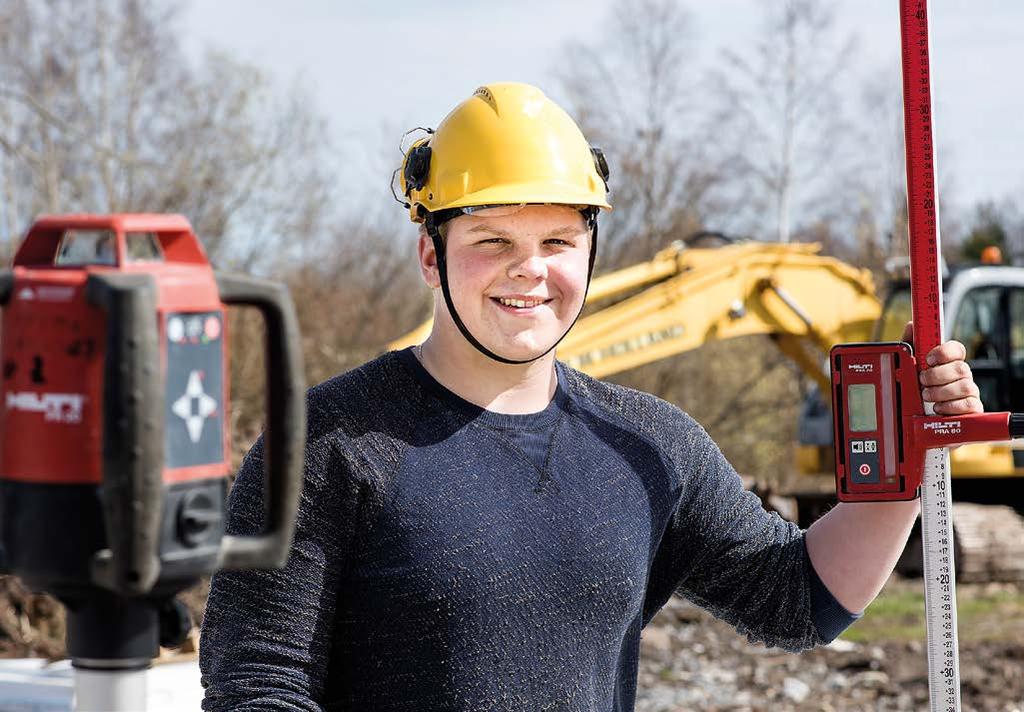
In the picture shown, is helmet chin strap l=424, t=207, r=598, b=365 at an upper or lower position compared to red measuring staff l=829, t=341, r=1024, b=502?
upper

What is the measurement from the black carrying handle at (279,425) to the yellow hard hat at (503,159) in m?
0.89

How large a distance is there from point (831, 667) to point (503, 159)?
21.2 ft

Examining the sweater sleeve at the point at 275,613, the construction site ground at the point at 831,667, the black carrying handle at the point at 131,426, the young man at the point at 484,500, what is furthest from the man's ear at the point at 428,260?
the construction site ground at the point at 831,667

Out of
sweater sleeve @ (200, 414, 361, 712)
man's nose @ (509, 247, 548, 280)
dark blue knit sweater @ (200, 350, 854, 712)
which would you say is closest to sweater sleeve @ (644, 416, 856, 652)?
dark blue knit sweater @ (200, 350, 854, 712)

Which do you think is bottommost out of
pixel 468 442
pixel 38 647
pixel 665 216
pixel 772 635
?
pixel 38 647

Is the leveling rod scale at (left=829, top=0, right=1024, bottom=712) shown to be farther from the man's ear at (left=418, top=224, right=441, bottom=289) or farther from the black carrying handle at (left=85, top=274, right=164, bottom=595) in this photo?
→ the black carrying handle at (left=85, top=274, right=164, bottom=595)

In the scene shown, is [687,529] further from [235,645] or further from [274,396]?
[274,396]

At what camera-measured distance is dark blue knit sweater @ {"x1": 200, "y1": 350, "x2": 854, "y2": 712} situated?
2180 millimetres

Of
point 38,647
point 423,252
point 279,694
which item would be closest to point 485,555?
point 279,694

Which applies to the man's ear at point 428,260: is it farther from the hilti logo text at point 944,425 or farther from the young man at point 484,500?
the hilti logo text at point 944,425

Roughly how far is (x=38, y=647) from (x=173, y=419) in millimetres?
6678

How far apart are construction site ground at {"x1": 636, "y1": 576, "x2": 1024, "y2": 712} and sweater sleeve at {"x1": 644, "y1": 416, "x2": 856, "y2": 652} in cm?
453

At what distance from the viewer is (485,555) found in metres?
2.27

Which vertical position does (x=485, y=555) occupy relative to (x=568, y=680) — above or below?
above
